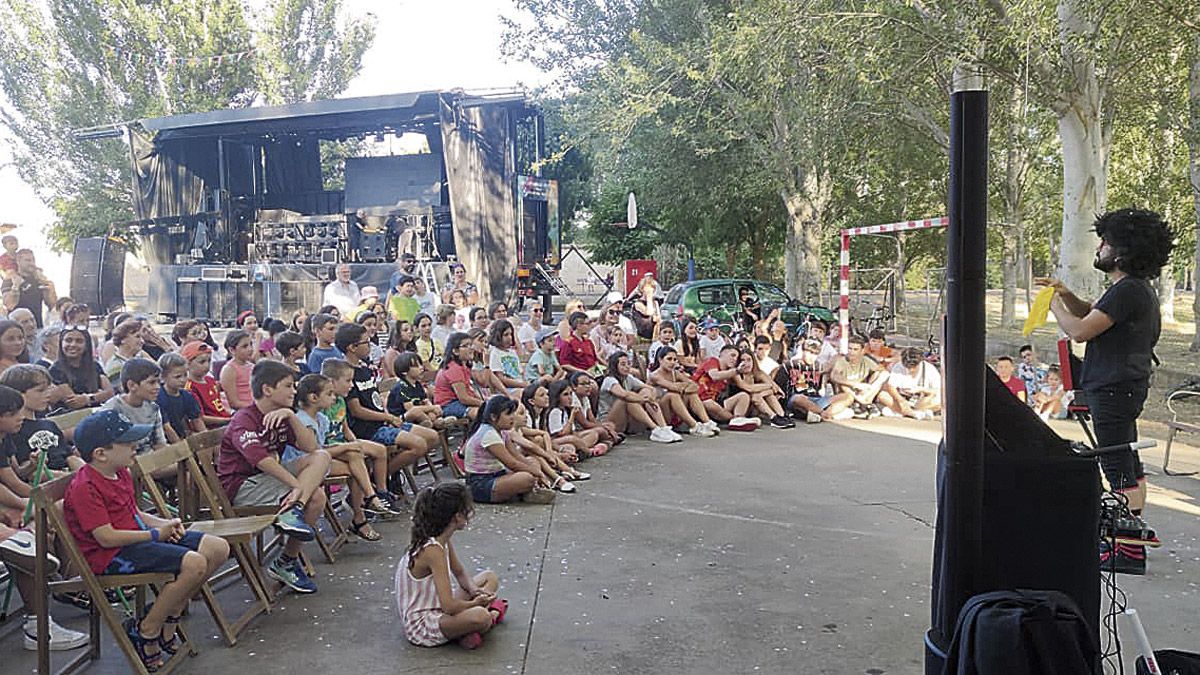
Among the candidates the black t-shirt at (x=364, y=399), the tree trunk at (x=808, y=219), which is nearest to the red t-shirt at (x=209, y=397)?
the black t-shirt at (x=364, y=399)

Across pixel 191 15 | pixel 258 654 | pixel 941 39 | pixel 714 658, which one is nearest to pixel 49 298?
pixel 258 654

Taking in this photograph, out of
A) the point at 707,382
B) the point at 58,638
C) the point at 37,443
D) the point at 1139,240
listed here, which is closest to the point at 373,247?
the point at 707,382

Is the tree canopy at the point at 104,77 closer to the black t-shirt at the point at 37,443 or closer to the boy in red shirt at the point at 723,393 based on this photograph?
the boy in red shirt at the point at 723,393

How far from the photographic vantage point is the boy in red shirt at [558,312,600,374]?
33.2ft

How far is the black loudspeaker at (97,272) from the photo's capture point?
15422mm

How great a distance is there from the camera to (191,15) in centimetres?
3128

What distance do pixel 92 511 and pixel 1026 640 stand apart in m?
3.30

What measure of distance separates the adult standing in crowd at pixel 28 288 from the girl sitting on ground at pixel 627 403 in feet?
18.2

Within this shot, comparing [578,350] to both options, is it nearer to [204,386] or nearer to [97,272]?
[204,386]

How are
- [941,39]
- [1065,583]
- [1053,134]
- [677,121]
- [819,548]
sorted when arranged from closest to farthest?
[1065,583], [819,548], [941,39], [677,121], [1053,134]

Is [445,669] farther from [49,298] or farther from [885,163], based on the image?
[885,163]

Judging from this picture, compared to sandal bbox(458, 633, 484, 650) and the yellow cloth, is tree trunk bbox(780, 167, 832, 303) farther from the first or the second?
sandal bbox(458, 633, 484, 650)

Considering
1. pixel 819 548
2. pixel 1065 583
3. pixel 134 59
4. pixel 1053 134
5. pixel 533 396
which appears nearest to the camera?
pixel 1065 583

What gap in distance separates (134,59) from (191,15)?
2.29 m
